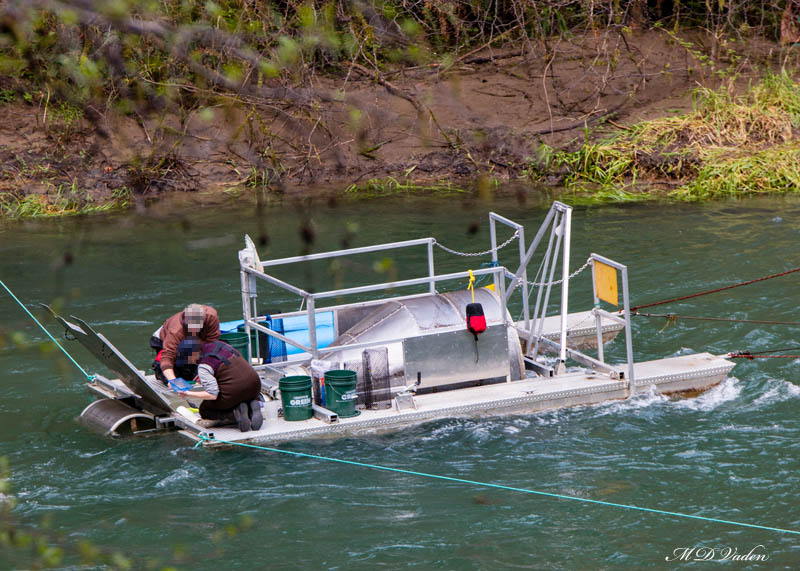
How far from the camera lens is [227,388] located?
9094 millimetres

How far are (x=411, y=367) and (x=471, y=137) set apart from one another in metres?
12.3

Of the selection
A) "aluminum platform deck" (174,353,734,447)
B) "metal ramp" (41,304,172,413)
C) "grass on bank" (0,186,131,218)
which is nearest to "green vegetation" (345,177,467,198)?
"grass on bank" (0,186,131,218)

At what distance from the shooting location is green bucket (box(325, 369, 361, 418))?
9.48m

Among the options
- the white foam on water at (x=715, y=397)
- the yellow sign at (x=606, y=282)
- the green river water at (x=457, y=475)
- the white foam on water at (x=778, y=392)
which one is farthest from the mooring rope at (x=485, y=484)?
the white foam on water at (x=778, y=392)

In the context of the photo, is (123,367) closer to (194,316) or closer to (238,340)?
(194,316)

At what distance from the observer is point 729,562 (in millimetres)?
7480

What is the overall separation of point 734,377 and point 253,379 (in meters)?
5.01

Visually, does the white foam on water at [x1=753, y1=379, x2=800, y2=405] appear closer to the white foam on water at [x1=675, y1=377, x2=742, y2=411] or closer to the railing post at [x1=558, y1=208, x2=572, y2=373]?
the white foam on water at [x1=675, y1=377, x2=742, y2=411]

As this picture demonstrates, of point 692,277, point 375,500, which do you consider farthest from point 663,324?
point 375,500

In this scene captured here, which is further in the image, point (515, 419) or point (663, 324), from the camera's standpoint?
point (663, 324)

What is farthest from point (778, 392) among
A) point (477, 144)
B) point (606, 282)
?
point (477, 144)

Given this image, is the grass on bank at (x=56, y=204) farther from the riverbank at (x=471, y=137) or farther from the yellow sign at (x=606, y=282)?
the yellow sign at (x=606, y=282)

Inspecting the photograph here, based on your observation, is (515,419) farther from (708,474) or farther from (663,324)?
(663,324)

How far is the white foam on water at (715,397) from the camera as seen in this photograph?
10.2 metres
